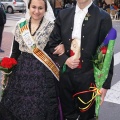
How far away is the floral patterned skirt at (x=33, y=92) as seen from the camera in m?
2.89

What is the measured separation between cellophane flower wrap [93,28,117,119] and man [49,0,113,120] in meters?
0.05

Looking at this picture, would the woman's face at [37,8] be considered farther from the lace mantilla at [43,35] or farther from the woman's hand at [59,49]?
the woman's hand at [59,49]

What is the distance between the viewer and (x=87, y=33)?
2.55 m

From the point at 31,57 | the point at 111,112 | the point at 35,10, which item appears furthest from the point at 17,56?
the point at 111,112

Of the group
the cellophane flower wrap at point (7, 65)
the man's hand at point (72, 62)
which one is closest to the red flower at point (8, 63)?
the cellophane flower wrap at point (7, 65)

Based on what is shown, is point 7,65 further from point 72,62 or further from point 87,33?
point 87,33

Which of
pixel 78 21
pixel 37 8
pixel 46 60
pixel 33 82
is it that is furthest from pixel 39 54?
pixel 78 21

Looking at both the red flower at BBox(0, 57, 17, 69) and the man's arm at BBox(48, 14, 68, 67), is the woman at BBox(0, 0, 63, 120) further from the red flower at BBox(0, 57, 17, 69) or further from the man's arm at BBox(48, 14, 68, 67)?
the man's arm at BBox(48, 14, 68, 67)

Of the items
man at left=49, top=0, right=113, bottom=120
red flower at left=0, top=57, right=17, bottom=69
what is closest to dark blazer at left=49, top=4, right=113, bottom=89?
man at left=49, top=0, right=113, bottom=120

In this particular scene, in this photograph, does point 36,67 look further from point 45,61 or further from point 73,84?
point 73,84

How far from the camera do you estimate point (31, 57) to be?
294 centimetres

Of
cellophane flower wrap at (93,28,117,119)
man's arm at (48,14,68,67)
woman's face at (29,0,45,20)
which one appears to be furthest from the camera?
woman's face at (29,0,45,20)

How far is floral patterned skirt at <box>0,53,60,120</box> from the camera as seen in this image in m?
2.89

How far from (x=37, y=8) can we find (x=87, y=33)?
587 mm
